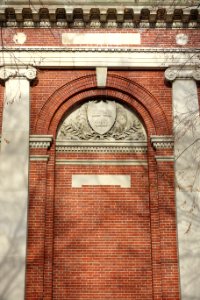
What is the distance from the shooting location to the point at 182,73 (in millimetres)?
13477

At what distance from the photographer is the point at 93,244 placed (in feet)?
41.1

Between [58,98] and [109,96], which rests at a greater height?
[109,96]

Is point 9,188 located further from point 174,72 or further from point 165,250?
point 174,72

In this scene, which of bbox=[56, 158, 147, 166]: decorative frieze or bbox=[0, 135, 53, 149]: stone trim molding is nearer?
bbox=[0, 135, 53, 149]: stone trim molding

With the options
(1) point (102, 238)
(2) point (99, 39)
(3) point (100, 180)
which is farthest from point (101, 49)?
A: (1) point (102, 238)

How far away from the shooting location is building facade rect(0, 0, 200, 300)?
39.9 ft

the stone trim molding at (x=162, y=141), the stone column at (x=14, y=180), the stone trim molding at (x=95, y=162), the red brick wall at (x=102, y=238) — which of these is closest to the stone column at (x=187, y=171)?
the stone trim molding at (x=162, y=141)

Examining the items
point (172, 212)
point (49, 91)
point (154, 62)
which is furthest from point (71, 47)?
point (172, 212)

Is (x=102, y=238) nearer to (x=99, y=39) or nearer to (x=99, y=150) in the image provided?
(x=99, y=150)

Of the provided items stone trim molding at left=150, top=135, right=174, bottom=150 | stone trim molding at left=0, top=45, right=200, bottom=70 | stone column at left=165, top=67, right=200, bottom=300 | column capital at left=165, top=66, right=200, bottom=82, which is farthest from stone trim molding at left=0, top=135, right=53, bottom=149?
column capital at left=165, top=66, right=200, bottom=82

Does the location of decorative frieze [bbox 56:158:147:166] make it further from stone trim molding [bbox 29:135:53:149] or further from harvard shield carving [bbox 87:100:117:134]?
harvard shield carving [bbox 87:100:117:134]

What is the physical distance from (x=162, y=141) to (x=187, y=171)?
3.27 feet

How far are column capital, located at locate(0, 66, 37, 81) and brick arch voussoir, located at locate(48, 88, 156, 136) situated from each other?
1.12m

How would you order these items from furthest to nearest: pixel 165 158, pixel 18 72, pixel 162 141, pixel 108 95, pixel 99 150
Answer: pixel 108 95, pixel 18 72, pixel 99 150, pixel 162 141, pixel 165 158
